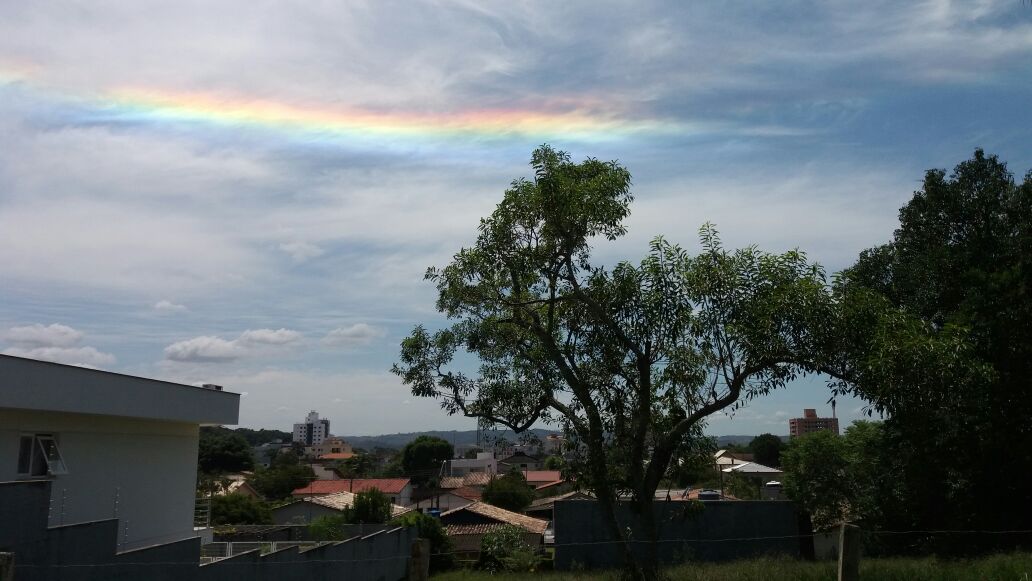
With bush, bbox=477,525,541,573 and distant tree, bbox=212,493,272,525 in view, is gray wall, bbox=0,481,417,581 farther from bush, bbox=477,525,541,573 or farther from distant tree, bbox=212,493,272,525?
distant tree, bbox=212,493,272,525

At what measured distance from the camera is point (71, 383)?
45.2ft

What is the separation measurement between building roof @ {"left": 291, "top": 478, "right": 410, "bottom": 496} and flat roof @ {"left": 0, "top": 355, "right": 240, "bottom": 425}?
5603 centimetres

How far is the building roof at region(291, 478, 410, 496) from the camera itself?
74812mm

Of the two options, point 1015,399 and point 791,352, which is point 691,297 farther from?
point 1015,399

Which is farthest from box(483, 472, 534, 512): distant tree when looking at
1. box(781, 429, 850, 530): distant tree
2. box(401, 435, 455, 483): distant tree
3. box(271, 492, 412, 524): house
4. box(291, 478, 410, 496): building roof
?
box(401, 435, 455, 483): distant tree

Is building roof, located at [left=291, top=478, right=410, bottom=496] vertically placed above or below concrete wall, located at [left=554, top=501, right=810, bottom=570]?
below

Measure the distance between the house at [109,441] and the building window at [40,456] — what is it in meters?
0.02

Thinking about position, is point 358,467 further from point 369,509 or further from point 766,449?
point 369,509

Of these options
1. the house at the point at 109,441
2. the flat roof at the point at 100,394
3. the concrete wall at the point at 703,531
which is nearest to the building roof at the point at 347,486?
the concrete wall at the point at 703,531

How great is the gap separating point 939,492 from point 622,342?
1644 cm

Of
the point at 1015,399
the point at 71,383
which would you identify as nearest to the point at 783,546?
the point at 1015,399

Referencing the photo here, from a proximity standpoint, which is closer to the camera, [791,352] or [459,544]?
[791,352]

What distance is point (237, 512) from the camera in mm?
45625

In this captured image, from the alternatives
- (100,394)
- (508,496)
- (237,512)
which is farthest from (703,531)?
(508,496)
